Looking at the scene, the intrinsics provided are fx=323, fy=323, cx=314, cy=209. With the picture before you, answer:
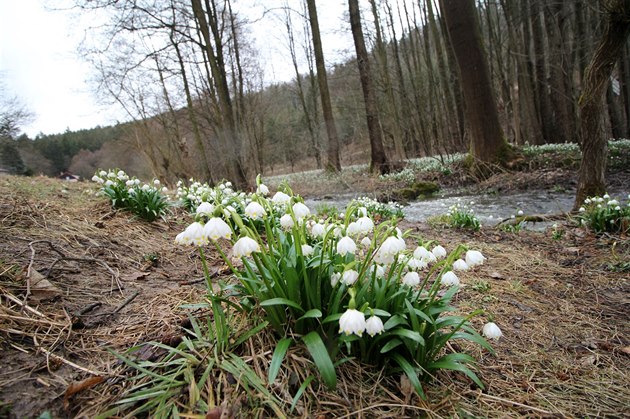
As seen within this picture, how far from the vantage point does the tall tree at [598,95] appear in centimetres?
382

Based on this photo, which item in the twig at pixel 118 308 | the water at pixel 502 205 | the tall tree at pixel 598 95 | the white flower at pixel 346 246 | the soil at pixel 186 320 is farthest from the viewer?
the water at pixel 502 205

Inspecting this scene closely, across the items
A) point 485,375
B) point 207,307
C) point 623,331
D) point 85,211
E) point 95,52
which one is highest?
point 95,52

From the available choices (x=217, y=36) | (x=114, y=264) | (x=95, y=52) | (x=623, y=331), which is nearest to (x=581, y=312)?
(x=623, y=331)

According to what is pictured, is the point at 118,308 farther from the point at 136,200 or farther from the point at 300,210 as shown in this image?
the point at 136,200

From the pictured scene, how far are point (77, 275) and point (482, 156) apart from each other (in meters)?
9.17

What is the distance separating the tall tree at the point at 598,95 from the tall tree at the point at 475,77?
4.09m

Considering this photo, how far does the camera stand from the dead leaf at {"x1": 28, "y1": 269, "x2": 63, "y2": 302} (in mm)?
1754

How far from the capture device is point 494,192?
7.81m

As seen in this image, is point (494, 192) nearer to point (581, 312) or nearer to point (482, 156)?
point (482, 156)

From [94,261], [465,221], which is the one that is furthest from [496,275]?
[94,261]

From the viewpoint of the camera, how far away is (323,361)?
124cm

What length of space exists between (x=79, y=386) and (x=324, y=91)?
46.2 ft

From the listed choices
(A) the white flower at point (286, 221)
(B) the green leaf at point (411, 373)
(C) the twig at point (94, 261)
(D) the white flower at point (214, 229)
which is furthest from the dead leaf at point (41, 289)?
(B) the green leaf at point (411, 373)

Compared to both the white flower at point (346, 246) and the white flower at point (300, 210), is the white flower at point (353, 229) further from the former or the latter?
the white flower at point (300, 210)
